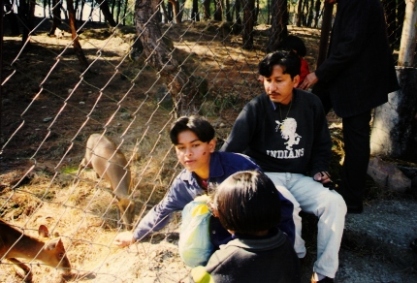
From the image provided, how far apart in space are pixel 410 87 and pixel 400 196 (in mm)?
937

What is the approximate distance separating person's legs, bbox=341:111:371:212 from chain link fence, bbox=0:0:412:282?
1.33 metres

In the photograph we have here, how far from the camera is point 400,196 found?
129 inches

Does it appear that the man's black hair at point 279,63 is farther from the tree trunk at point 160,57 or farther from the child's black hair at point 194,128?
the tree trunk at point 160,57

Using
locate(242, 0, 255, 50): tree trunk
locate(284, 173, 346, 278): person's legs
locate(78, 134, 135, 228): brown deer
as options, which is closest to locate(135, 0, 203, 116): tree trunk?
locate(242, 0, 255, 50): tree trunk

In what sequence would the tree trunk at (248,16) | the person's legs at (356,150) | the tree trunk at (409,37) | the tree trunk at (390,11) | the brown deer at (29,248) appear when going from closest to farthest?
the person's legs at (356,150) → the tree trunk at (409,37) → the brown deer at (29,248) → the tree trunk at (390,11) → the tree trunk at (248,16)

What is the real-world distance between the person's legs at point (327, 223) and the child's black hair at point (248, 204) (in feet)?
2.42

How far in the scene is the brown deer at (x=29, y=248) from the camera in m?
3.79

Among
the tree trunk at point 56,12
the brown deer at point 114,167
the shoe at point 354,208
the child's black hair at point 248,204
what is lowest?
the brown deer at point 114,167

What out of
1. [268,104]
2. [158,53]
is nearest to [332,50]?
[268,104]

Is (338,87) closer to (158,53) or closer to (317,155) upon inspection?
(317,155)

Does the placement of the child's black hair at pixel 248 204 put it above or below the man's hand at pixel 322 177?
above

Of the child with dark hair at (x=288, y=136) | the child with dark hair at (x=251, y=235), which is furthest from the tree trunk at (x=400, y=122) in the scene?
the child with dark hair at (x=251, y=235)

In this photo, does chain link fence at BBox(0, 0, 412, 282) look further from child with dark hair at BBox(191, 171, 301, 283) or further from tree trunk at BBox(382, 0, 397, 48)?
child with dark hair at BBox(191, 171, 301, 283)

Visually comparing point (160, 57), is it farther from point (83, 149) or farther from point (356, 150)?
point (83, 149)
